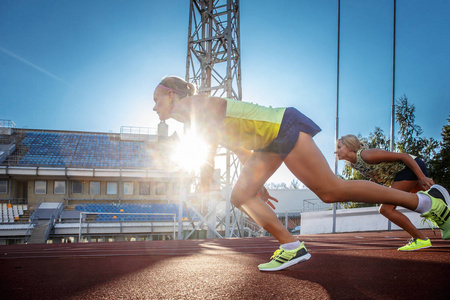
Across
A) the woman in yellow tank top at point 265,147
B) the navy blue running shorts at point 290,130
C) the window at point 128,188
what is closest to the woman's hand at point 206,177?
the woman in yellow tank top at point 265,147

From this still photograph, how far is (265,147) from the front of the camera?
7.57ft

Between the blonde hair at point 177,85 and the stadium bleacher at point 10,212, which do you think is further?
the stadium bleacher at point 10,212

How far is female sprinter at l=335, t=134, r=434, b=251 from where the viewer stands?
10.9 ft

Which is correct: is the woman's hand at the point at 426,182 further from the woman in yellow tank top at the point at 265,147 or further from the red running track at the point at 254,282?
the woman in yellow tank top at the point at 265,147

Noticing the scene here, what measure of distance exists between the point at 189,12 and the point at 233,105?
13.7m

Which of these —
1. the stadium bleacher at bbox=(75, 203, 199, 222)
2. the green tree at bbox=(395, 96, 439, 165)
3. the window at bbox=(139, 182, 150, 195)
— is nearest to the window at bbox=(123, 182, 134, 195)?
the window at bbox=(139, 182, 150, 195)

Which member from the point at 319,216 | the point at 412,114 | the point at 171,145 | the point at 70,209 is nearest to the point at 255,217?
the point at 319,216

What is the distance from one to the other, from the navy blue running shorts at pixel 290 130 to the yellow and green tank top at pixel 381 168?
4.75 feet

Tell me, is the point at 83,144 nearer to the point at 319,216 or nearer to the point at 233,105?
the point at 319,216

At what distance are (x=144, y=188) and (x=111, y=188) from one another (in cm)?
269

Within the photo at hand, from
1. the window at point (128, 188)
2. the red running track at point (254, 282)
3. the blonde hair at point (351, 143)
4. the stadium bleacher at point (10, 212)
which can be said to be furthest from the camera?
the window at point (128, 188)

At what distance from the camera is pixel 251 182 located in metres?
2.42

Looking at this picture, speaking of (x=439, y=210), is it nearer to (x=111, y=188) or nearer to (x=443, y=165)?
(x=443, y=165)

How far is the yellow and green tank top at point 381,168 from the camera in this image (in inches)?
137
